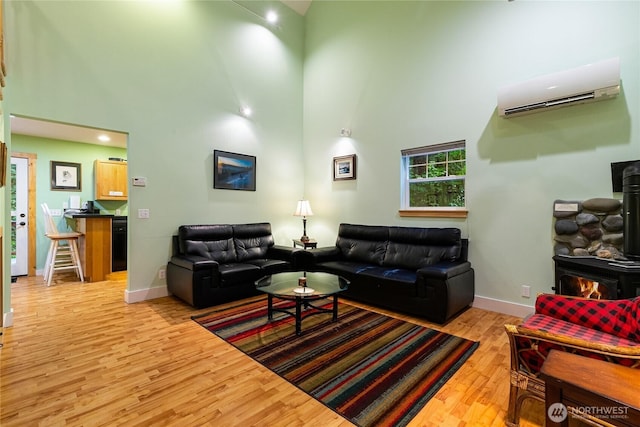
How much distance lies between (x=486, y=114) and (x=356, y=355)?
3054 mm

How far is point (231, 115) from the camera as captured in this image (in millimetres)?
4609

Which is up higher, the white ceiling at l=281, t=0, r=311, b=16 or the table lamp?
the white ceiling at l=281, t=0, r=311, b=16

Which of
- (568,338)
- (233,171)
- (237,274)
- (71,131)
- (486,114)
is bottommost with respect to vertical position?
(237,274)

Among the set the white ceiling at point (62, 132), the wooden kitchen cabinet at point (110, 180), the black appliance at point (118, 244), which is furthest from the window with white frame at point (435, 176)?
the wooden kitchen cabinet at point (110, 180)

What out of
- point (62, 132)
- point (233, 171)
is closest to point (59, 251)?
point (62, 132)

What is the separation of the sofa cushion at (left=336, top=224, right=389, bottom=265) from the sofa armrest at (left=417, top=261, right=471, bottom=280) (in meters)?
0.95

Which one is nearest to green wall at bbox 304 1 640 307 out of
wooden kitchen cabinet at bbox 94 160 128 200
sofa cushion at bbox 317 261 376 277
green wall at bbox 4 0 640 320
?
green wall at bbox 4 0 640 320

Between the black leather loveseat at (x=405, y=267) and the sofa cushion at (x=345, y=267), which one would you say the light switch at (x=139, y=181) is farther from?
the sofa cushion at (x=345, y=267)

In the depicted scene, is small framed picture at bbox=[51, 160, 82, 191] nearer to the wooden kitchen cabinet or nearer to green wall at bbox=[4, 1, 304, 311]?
the wooden kitchen cabinet

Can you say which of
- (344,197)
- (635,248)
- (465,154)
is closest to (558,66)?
(465,154)

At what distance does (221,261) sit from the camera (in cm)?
410

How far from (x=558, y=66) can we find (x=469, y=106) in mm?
871

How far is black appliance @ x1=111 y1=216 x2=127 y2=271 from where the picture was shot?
5.33 meters

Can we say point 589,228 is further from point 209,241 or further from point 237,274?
point 209,241
